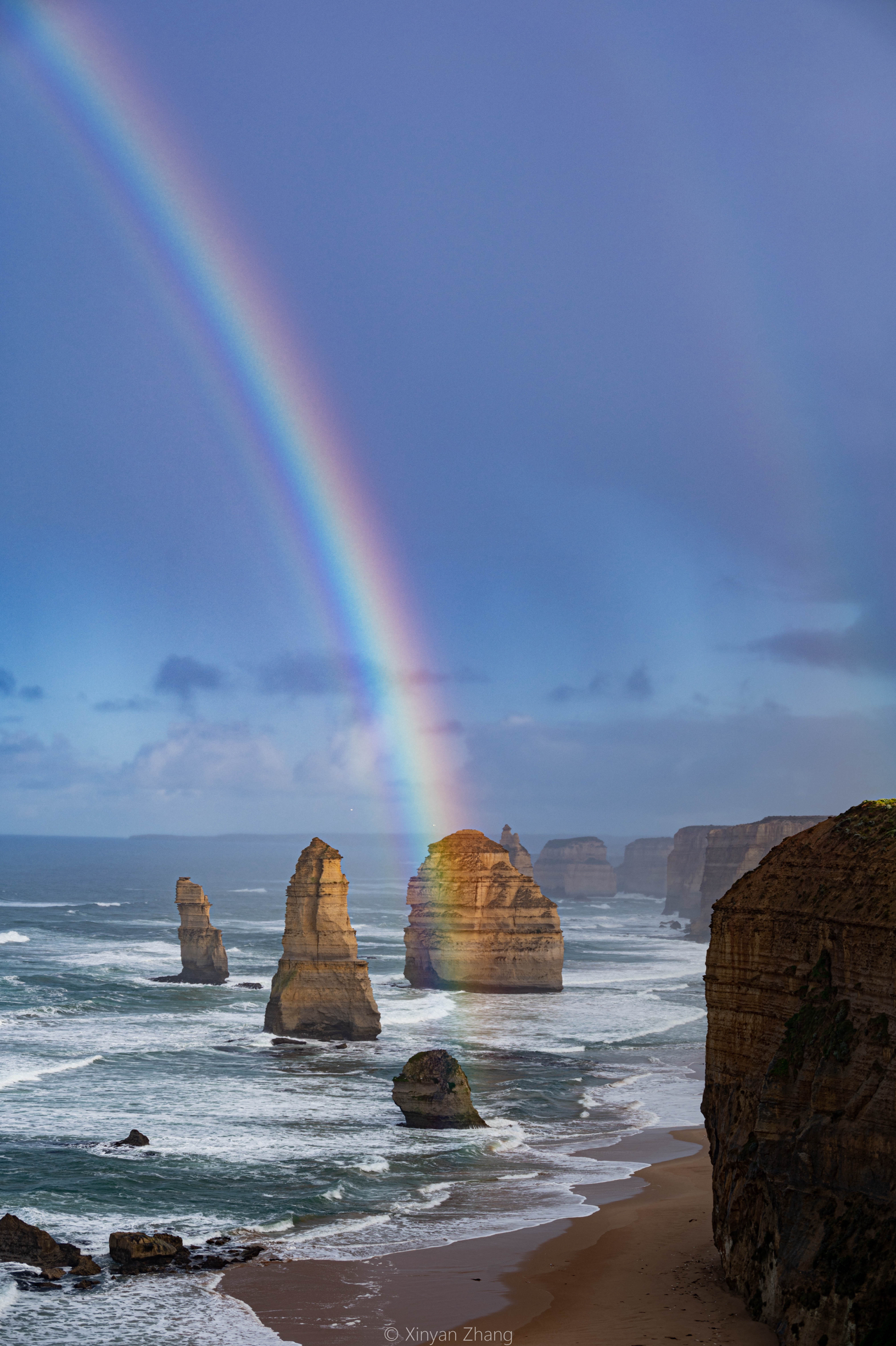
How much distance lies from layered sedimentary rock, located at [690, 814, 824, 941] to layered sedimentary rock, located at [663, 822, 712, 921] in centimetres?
3507

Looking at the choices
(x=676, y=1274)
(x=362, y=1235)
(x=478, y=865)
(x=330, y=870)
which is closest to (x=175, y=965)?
(x=478, y=865)

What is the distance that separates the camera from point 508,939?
259ft

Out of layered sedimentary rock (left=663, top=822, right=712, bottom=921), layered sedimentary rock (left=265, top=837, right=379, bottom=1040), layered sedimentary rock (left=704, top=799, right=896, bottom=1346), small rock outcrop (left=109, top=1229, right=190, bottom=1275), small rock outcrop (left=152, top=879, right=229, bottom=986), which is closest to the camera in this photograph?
layered sedimentary rock (left=704, top=799, right=896, bottom=1346)

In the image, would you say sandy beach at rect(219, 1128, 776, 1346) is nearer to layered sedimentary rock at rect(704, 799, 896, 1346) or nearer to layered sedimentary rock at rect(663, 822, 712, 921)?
layered sedimentary rock at rect(704, 799, 896, 1346)

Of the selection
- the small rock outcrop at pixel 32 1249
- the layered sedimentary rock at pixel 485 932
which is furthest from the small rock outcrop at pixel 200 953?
the small rock outcrop at pixel 32 1249

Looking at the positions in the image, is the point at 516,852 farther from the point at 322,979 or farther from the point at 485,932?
the point at 322,979

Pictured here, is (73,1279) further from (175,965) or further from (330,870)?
(175,965)

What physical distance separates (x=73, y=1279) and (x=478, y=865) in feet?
180

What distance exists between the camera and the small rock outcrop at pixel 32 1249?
1053 inches

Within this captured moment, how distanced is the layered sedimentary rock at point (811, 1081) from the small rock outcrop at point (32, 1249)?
13822mm

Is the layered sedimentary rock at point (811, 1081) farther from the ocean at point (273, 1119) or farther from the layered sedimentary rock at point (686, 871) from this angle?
the layered sedimentary rock at point (686, 871)

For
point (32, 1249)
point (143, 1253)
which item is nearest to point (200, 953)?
point (32, 1249)

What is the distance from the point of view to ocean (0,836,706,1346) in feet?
93.6

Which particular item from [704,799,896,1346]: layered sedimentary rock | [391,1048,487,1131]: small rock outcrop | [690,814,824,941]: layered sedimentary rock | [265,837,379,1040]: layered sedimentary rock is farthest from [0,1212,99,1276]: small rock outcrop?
[690,814,824,941]: layered sedimentary rock
